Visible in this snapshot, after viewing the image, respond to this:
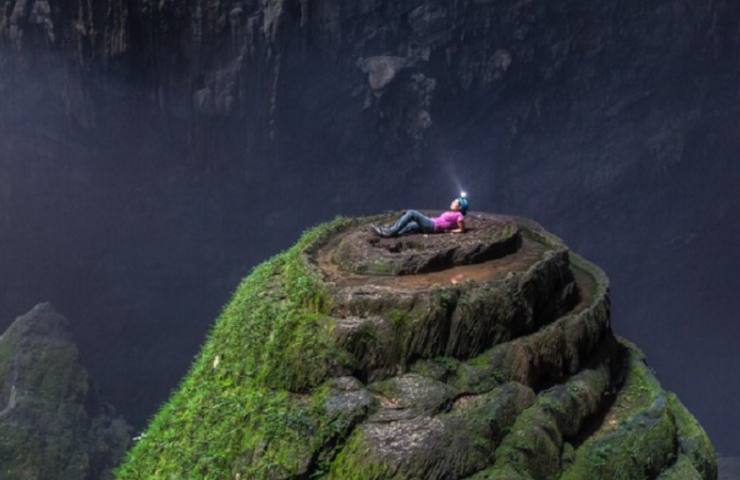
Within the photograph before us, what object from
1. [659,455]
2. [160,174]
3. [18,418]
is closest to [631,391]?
[659,455]

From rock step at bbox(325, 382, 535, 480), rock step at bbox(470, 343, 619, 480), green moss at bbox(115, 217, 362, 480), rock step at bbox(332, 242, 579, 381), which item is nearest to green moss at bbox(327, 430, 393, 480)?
rock step at bbox(325, 382, 535, 480)

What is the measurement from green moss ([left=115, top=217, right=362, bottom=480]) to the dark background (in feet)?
81.8

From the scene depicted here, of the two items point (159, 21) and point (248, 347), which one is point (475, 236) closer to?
point (248, 347)

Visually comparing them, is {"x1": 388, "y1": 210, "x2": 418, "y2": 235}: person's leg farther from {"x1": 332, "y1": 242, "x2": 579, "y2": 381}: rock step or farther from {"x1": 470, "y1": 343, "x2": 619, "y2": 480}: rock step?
{"x1": 470, "y1": 343, "x2": 619, "y2": 480}: rock step

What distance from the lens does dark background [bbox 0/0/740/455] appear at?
33.3 meters

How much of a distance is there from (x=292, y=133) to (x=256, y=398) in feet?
94.1

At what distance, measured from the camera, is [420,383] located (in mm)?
9742

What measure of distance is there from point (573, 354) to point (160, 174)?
102 feet

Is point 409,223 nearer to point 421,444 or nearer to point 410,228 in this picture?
point 410,228

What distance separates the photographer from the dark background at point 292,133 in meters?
33.3

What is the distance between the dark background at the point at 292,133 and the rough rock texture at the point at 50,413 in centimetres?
986

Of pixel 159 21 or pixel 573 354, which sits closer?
pixel 573 354

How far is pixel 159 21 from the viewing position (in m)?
31.7

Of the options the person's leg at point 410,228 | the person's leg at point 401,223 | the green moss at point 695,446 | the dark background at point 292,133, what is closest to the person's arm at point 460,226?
the person's leg at point 410,228
